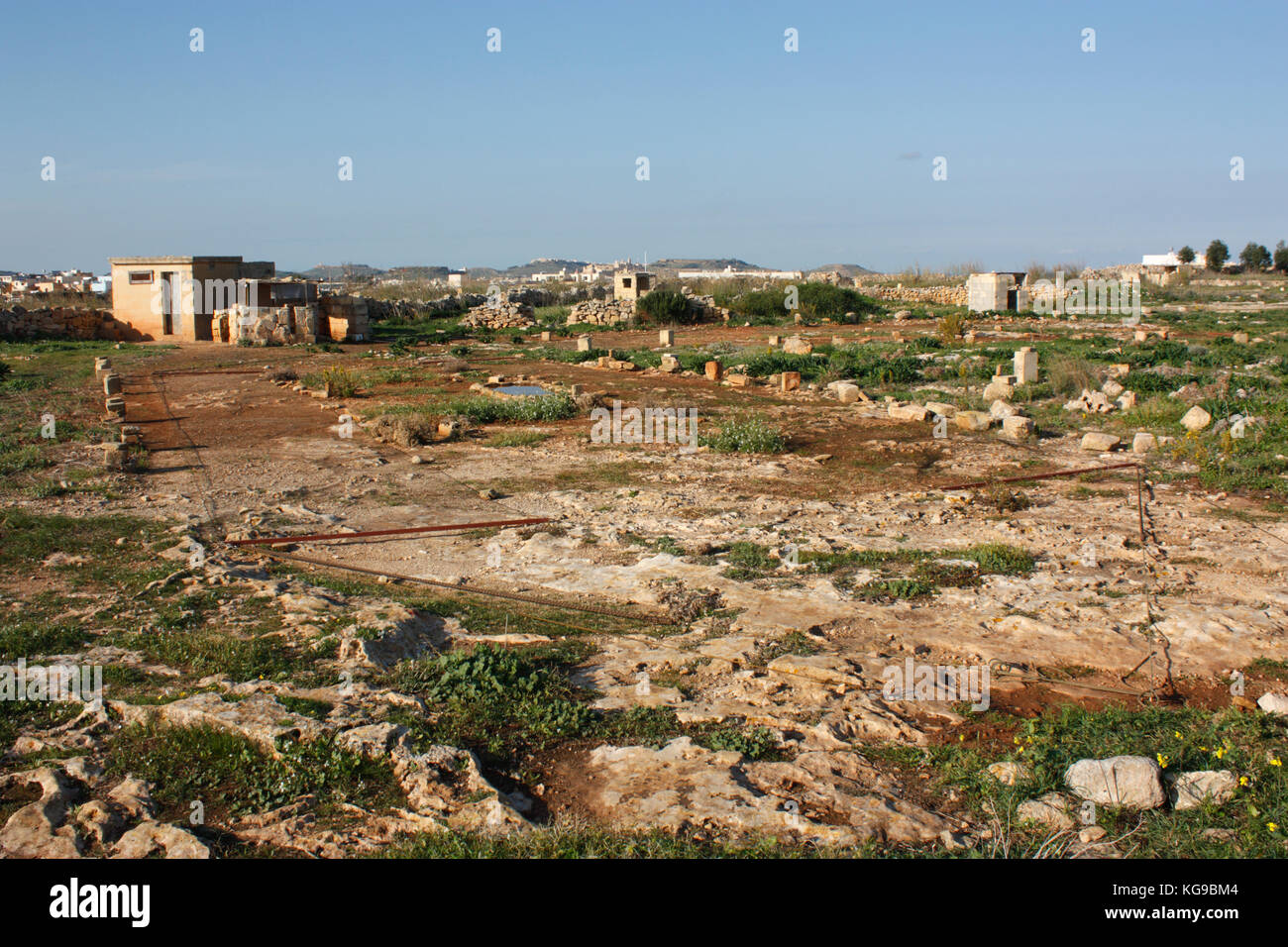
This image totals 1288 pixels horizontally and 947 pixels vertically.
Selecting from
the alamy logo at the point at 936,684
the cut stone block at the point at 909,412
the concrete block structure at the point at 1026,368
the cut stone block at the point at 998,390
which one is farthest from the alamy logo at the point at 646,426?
the alamy logo at the point at 936,684

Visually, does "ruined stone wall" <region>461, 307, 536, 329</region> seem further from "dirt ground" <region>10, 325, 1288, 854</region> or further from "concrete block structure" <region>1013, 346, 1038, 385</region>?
"dirt ground" <region>10, 325, 1288, 854</region>

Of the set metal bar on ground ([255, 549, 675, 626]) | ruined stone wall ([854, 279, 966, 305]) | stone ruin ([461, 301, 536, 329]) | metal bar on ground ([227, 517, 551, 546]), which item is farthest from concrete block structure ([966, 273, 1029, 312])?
metal bar on ground ([255, 549, 675, 626])

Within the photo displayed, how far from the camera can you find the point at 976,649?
18.5 feet

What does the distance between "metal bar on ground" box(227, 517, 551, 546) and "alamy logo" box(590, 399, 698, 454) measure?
12.3ft

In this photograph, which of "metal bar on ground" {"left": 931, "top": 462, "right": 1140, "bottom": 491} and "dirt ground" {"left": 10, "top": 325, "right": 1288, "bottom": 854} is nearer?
"dirt ground" {"left": 10, "top": 325, "right": 1288, "bottom": 854}

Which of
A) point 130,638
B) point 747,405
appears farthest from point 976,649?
point 747,405

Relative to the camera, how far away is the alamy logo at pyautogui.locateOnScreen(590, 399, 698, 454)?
12484mm

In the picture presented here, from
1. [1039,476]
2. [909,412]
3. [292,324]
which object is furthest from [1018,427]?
[292,324]

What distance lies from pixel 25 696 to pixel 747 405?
12.0 metres

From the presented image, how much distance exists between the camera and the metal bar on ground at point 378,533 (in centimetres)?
770

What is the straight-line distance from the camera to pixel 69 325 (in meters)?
27.2

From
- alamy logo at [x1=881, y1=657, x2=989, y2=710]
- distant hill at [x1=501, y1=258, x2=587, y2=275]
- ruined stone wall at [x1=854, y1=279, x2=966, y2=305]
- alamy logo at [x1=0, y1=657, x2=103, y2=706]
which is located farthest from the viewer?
distant hill at [x1=501, y1=258, x2=587, y2=275]
